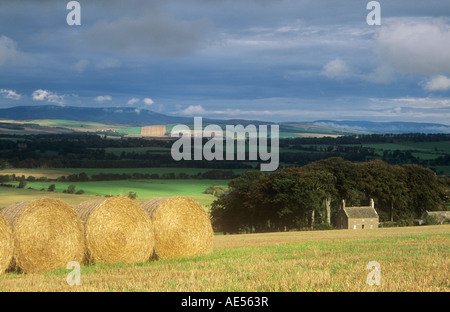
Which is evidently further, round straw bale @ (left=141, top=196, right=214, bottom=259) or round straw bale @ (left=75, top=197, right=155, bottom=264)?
round straw bale @ (left=141, top=196, right=214, bottom=259)

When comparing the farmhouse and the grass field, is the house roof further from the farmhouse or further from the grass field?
the grass field

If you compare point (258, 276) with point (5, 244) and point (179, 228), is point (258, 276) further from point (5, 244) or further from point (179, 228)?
point (5, 244)

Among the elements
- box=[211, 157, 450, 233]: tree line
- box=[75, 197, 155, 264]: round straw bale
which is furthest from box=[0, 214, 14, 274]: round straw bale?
box=[211, 157, 450, 233]: tree line

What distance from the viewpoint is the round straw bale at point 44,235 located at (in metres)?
16.0

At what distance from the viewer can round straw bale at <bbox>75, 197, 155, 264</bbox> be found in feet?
57.7

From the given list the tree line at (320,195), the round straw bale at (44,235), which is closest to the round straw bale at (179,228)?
the round straw bale at (44,235)

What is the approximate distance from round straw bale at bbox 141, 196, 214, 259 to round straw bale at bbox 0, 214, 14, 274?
5425 mm

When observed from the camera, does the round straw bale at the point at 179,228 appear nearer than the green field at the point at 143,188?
Yes

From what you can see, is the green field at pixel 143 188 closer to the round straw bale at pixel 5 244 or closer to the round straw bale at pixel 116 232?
the round straw bale at pixel 116 232

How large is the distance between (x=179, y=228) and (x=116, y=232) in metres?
2.77

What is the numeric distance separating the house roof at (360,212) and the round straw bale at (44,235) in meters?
57.1

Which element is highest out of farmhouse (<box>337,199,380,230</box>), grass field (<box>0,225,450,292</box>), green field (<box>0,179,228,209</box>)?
grass field (<box>0,225,450,292</box>)

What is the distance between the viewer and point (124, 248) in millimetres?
17781

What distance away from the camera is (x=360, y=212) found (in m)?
70.2
